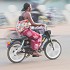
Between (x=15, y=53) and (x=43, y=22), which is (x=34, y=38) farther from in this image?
(x=43, y=22)

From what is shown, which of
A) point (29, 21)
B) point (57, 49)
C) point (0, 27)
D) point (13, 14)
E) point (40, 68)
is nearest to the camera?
point (40, 68)

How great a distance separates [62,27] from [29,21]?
32.5 ft

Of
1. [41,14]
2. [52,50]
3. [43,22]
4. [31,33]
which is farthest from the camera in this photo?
[41,14]

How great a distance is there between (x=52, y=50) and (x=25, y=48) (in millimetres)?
907

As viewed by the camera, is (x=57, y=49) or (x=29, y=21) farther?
(x=57, y=49)

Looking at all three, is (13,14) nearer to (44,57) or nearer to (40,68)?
(44,57)

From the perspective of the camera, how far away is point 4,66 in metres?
9.09

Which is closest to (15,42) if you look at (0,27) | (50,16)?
(0,27)

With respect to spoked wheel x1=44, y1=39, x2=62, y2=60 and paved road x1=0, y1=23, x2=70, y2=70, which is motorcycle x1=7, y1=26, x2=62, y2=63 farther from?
paved road x1=0, y1=23, x2=70, y2=70

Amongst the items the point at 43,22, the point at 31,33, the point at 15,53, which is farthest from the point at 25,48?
the point at 43,22

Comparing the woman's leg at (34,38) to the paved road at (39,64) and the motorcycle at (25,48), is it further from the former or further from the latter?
the paved road at (39,64)

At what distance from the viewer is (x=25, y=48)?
9570mm

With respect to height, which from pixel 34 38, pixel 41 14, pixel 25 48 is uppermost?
pixel 41 14

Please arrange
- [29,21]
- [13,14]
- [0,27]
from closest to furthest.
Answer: [29,21] < [0,27] < [13,14]
